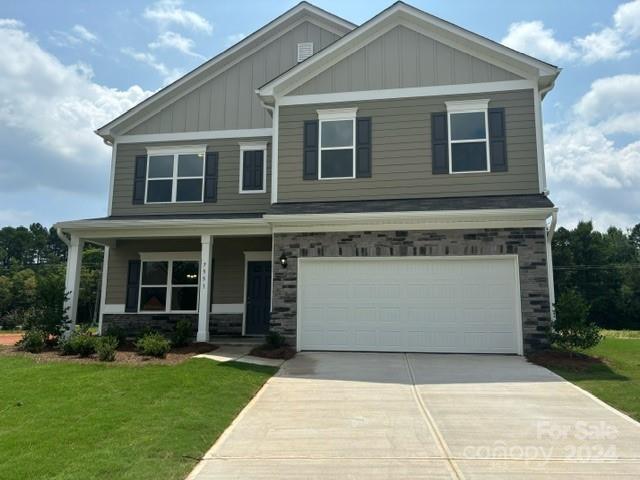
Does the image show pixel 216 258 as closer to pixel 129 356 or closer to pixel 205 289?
pixel 205 289

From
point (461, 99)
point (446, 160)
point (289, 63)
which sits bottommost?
point (446, 160)

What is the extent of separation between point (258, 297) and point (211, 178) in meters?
3.74

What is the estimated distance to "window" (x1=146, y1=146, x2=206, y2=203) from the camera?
47.2ft

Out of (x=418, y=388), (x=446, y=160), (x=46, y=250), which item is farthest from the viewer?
(x=46, y=250)

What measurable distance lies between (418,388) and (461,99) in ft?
23.8

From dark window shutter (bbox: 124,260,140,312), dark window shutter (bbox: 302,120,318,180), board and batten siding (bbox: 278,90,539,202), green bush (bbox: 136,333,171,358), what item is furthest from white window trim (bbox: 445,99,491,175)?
dark window shutter (bbox: 124,260,140,312)

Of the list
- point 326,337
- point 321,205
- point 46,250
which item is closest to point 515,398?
point 326,337

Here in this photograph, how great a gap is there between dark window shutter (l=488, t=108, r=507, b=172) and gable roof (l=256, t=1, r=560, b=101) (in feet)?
3.74

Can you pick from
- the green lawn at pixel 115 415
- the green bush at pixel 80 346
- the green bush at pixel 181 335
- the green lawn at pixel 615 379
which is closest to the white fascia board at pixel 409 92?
the green bush at pixel 181 335

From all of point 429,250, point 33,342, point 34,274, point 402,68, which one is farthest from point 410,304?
point 34,274

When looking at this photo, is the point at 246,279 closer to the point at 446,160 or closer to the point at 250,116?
the point at 250,116

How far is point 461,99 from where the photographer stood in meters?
11.6

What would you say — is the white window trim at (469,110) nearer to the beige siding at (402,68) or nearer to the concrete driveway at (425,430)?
the beige siding at (402,68)

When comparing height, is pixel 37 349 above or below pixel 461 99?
below
